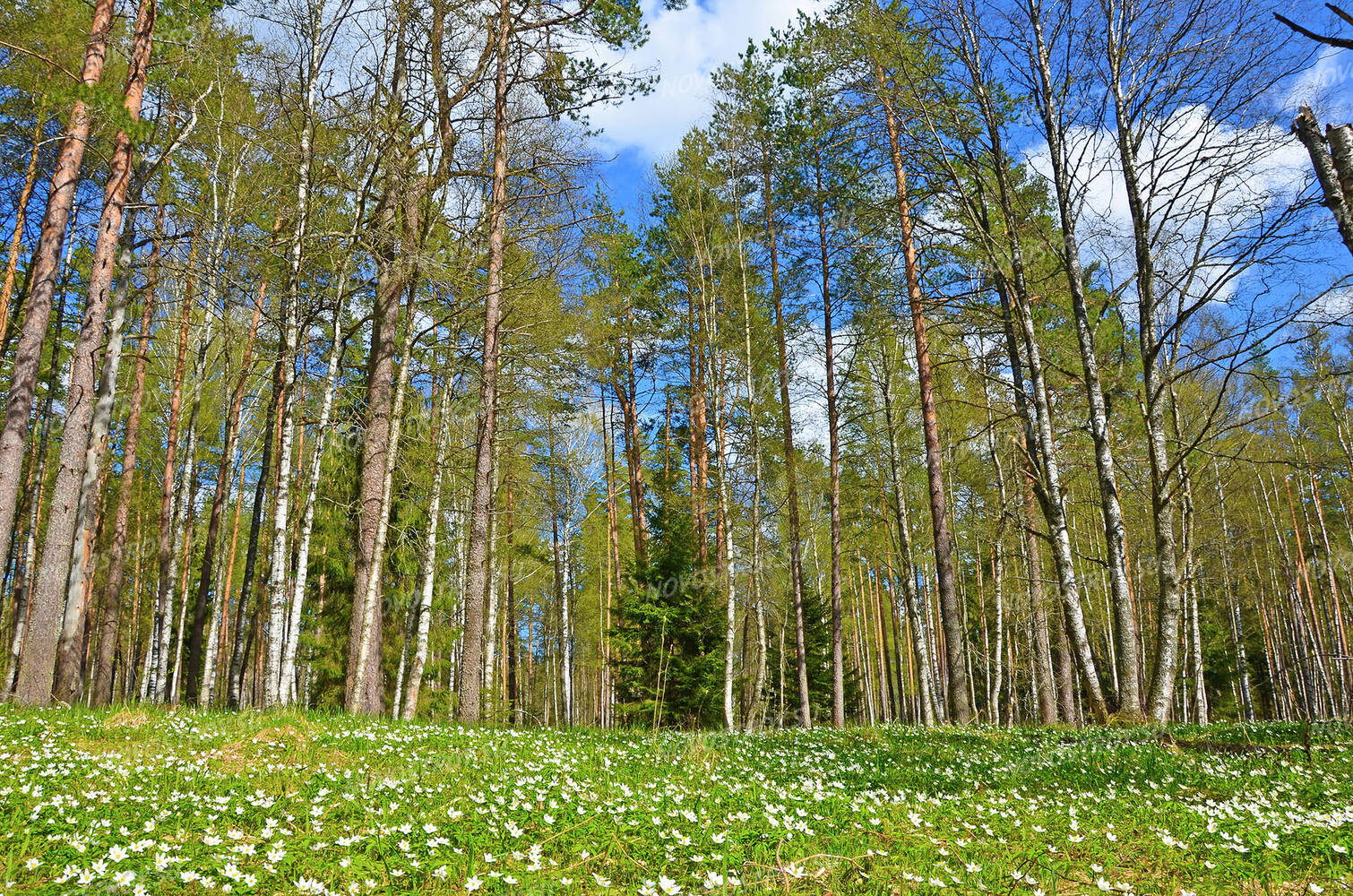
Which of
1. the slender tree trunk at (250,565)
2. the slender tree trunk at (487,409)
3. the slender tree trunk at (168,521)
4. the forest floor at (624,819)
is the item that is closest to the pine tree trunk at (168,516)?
the slender tree trunk at (168,521)

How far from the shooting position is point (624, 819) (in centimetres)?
370

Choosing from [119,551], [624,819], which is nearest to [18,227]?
[119,551]

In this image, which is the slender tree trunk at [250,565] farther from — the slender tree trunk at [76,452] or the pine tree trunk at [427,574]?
the slender tree trunk at [76,452]

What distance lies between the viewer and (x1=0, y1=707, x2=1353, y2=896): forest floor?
9.53 feet

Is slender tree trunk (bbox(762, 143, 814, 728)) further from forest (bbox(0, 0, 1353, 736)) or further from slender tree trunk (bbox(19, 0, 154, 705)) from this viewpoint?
slender tree trunk (bbox(19, 0, 154, 705))

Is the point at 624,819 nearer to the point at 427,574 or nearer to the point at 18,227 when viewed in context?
the point at 427,574

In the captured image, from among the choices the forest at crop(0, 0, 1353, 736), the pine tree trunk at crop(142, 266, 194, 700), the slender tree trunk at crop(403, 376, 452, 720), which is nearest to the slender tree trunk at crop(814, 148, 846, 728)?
the forest at crop(0, 0, 1353, 736)

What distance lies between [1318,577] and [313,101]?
3671cm

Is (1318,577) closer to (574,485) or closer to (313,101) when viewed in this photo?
(574,485)

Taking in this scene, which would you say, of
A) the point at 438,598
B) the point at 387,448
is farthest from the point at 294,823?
the point at 438,598

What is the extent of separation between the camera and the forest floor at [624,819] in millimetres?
2906

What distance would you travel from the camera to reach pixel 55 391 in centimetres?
1769

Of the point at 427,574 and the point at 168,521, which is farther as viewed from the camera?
the point at 168,521

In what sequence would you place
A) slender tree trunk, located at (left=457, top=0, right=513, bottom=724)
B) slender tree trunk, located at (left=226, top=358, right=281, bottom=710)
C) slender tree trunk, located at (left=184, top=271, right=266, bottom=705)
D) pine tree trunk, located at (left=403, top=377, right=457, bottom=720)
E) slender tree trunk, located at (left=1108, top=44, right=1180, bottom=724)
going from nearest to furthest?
slender tree trunk, located at (left=1108, top=44, right=1180, bottom=724), slender tree trunk, located at (left=457, top=0, right=513, bottom=724), pine tree trunk, located at (left=403, top=377, right=457, bottom=720), slender tree trunk, located at (left=184, top=271, right=266, bottom=705), slender tree trunk, located at (left=226, top=358, right=281, bottom=710)
